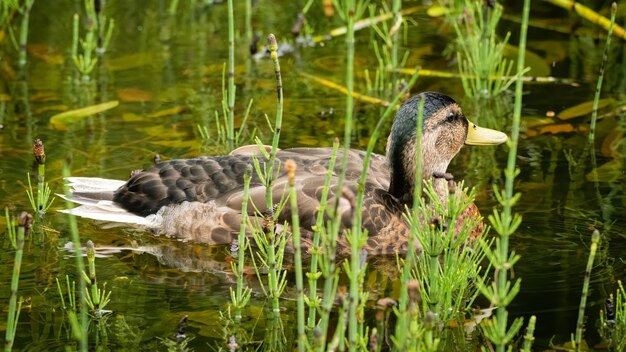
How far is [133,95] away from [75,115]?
62 centimetres

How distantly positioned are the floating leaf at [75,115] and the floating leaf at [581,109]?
355cm

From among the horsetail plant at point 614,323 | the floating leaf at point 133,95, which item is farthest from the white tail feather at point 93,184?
the horsetail plant at point 614,323

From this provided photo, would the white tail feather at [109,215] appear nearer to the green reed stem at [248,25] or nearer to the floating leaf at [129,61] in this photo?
the floating leaf at [129,61]

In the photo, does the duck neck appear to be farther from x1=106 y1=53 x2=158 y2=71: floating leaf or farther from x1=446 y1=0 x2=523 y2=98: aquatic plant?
x1=106 y1=53 x2=158 y2=71: floating leaf

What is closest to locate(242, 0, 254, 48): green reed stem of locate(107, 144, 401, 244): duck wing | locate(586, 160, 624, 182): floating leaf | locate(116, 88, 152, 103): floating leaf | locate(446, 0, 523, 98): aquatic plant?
locate(116, 88, 152, 103): floating leaf

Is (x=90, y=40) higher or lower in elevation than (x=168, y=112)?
higher

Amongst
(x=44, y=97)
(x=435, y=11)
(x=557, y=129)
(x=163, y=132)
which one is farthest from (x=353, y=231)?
(x=435, y=11)

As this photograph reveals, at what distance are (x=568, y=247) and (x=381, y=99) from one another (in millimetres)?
2922

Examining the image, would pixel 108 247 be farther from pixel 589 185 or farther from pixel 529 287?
pixel 589 185

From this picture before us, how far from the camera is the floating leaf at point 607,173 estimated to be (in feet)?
26.4

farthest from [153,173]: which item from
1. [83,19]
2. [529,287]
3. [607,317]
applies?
[83,19]

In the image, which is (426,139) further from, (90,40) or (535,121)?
(90,40)

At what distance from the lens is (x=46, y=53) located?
10562mm

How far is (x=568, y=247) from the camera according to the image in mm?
7043
